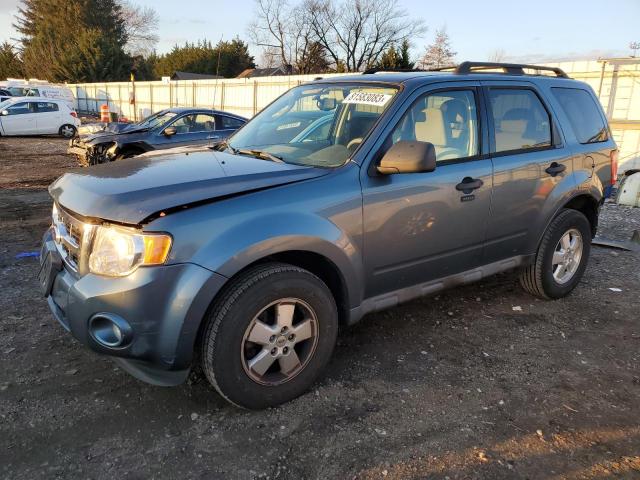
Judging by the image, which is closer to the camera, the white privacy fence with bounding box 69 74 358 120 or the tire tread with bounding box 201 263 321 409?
the tire tread with bounding box 201 263 321 409

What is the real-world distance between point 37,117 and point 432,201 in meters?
21.5

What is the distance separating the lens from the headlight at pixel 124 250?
2.41 m

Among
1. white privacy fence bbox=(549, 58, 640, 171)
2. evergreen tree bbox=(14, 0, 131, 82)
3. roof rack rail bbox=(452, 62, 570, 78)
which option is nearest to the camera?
roof rack rail bbox=(452, 62, 570, 78)

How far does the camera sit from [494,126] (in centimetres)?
377

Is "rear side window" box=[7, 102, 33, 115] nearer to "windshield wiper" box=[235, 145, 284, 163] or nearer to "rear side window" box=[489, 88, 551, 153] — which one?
"windshield wiper" box=[235, 145, 284, 163]

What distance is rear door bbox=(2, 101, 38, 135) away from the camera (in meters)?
20.0

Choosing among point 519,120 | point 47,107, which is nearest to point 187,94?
point 47,107

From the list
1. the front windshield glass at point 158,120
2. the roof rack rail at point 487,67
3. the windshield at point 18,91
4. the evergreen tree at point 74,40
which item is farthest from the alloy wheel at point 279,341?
the evergreen tree at point 74,40

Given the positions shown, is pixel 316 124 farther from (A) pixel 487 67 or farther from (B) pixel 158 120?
(B) pixel 158 120

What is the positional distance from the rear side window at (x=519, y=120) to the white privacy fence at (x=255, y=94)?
6.20 ft

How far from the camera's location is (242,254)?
2.57 meters

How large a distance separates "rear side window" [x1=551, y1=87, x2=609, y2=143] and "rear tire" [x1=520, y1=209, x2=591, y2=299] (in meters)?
0.70

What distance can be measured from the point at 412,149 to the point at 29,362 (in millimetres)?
2767

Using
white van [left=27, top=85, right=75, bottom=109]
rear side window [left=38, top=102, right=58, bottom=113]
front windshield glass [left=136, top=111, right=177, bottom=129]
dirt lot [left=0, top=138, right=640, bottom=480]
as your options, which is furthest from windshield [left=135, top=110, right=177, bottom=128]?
white van [left=27, top=85, right=75, bottom=109]
